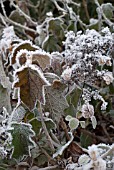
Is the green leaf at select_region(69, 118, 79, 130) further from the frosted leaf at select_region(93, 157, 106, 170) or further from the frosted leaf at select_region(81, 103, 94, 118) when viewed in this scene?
the frosted leaf at select_region(93, 157, 106, 170)

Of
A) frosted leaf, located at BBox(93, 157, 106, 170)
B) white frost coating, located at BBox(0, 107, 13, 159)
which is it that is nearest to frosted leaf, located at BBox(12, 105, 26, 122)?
white frost coating, located at BBox(0, 107, 13, 159)

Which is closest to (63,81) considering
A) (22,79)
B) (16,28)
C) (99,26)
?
(22,79)

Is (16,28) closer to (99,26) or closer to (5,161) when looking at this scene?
(99,26)

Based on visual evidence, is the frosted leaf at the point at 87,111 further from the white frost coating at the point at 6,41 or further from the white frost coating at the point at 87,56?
the white frost coating at the point at 6,41

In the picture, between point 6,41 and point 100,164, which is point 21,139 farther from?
point 6,41

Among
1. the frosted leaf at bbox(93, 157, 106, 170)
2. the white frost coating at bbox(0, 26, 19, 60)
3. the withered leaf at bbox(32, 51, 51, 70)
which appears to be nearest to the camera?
the frosted leaf at bbox(93, 157, 106, 170)

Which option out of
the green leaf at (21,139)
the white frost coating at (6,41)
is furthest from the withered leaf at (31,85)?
the white frost coating at (6,41)
